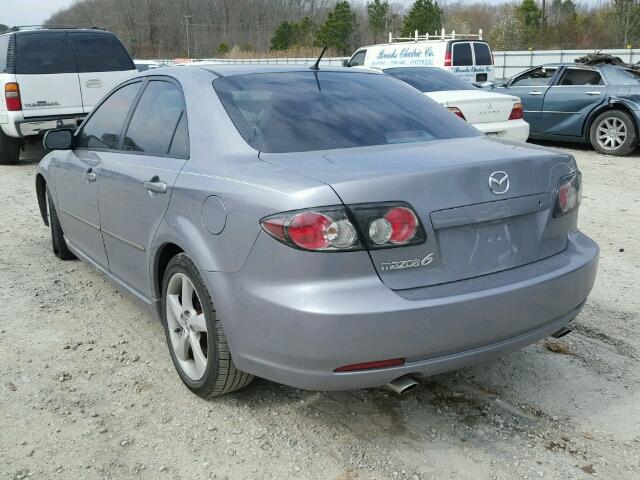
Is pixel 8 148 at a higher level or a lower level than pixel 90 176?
lower

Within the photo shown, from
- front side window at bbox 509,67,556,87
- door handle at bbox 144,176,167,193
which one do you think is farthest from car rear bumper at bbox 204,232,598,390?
front side window at bbox 509,67,556,87

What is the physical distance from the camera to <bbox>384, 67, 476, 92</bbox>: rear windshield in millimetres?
9414

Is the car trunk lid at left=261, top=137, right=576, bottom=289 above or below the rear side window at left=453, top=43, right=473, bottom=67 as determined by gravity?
below

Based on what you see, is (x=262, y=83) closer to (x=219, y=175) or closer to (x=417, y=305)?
(x=219, y=175)

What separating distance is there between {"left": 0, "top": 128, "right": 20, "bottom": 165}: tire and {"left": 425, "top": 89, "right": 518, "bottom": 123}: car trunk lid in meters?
6.53

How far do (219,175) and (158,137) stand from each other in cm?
81

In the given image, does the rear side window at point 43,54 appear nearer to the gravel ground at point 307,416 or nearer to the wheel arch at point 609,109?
the gravel ground at point 307,416

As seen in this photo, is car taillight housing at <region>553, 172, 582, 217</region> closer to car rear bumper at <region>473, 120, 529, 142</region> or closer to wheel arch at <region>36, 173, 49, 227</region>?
wheel arch at <region>36, 173, 49, 227</region>

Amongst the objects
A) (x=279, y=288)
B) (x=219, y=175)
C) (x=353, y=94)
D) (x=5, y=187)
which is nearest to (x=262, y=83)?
(x=353, y=94)

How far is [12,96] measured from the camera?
977cm

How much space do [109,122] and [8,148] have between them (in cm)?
734

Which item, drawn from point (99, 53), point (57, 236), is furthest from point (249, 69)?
point (99, 53)

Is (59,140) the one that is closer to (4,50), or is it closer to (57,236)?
(57,236)

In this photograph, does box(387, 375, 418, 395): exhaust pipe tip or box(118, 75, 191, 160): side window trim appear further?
box(118, 75, 191, 160): side window trim
